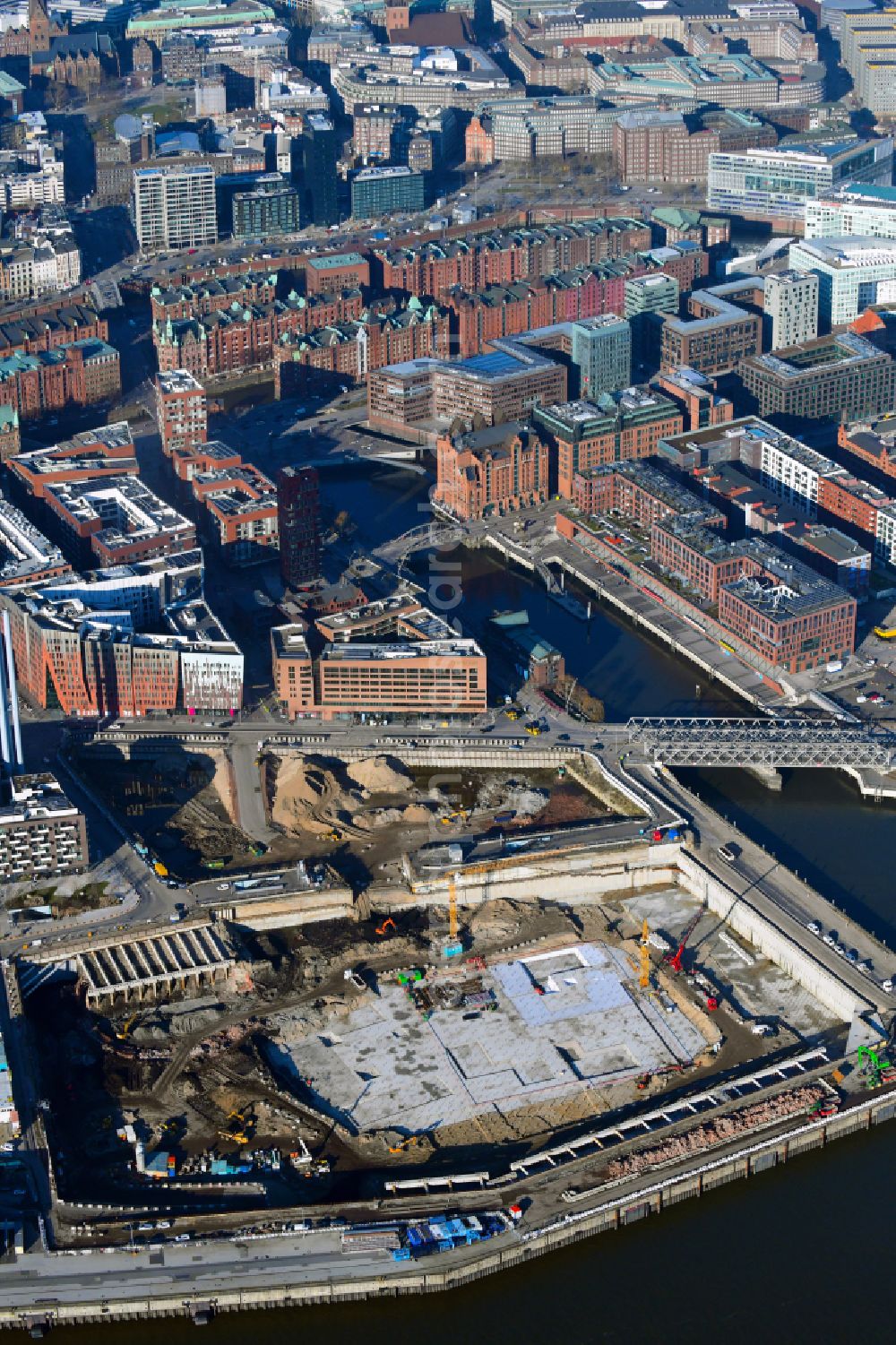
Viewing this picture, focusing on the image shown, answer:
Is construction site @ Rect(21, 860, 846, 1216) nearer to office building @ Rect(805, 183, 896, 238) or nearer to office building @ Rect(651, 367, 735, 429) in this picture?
office building @ Rect(651, 367, 735, 429)

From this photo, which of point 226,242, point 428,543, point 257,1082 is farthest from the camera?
point 226,242

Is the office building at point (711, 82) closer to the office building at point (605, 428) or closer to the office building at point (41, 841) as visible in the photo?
the office building at point (605, 428)

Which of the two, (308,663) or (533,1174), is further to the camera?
(308,663)

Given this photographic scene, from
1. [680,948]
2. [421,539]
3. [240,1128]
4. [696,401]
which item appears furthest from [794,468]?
[240,1128]

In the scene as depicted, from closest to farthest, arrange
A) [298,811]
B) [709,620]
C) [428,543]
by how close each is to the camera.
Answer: [298,811] < [709,620] < [428,543]

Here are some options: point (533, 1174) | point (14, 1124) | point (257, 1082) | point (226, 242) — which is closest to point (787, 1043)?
point (533, 1174)

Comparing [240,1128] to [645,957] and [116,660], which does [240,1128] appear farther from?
[116,660]

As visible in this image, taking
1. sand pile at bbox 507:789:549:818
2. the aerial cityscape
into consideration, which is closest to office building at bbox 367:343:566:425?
the aerial cityscape

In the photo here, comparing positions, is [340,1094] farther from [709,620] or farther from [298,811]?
[709,620]
